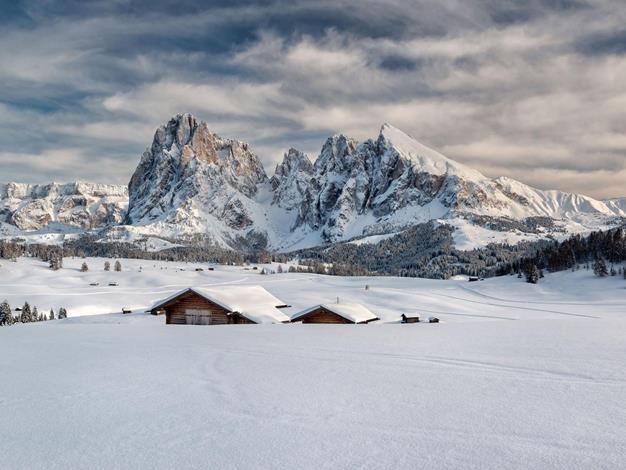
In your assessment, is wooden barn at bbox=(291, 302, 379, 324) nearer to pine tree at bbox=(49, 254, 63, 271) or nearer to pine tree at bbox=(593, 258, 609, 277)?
pine tree at bbox=(593, 258, 609, 277)

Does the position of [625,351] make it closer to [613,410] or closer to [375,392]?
[613,410]

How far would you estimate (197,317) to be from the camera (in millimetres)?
37906

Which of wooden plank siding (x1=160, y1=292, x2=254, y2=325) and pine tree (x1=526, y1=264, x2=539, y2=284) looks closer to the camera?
wooden plank siding (x1=160, y1=292, x2=254, y2=325)

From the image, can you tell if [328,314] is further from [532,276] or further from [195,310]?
[532,276]

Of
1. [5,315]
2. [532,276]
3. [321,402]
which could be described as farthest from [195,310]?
[532,276]

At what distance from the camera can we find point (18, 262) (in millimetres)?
197000

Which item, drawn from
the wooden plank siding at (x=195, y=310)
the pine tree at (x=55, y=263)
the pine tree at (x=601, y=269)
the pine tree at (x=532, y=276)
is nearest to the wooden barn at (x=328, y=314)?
the wooden plank siding at (x=195, y=310)

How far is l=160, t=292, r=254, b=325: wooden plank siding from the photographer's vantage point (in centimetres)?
3656

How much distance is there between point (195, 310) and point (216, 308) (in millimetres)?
2105

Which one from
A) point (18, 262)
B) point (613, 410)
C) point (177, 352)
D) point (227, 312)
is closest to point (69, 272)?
point (18, 262)

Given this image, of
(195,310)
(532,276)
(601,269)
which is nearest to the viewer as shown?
(195,310)

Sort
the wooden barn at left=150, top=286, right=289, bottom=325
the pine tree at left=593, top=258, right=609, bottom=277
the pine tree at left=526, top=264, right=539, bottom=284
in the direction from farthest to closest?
the pine tree at left=526, top=264, right=539, bottom=284 < the pine tree at left=593, top=258, right=609, bottom=277 < the wooden barn at left=150, top=286, right=289, bottom=325

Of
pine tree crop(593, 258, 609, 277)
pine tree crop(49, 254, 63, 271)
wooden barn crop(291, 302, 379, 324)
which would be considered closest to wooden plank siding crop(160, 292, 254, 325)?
wooden barn crop(291, 302, 379, 324)

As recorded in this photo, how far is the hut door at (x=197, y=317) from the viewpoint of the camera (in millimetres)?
37372
